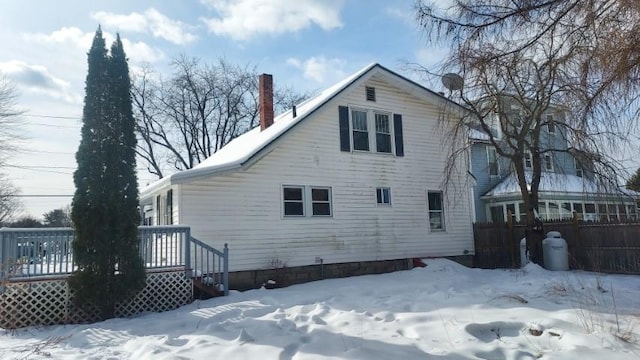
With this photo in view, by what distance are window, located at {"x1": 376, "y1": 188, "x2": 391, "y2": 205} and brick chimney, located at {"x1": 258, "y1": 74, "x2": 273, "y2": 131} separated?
15.1 feet

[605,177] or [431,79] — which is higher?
[431,79]

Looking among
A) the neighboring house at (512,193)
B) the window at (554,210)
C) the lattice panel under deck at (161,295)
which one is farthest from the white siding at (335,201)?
the window at (554,210)

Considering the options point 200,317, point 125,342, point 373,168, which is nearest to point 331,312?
point 200,317

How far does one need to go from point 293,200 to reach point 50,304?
643 centimetres

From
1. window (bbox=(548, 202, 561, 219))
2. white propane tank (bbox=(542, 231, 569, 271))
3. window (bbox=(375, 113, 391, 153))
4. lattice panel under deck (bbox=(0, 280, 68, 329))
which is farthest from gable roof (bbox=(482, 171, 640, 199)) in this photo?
lattice panel under deck (bbox=(0, 280, 68, 329))

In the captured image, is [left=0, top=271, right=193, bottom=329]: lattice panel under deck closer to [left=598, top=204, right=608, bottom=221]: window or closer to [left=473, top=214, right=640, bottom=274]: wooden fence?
[left=473, top=214, right=640, bottom=274]: wooden fence

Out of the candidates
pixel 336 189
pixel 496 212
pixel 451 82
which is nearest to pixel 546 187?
pixel 496 212

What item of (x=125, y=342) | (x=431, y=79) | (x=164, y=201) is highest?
(x=431, y=79)

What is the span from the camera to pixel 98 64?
9.02 m

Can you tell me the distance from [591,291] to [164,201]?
11.4m

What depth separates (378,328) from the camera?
6.28 metres

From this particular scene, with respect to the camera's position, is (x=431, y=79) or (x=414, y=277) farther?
(x=414, y=277)

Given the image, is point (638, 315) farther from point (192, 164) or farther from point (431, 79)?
point (192, 164)

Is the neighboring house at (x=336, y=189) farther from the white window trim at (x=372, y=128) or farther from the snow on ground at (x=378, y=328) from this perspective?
the snow on ground at (x=378, y=328)
